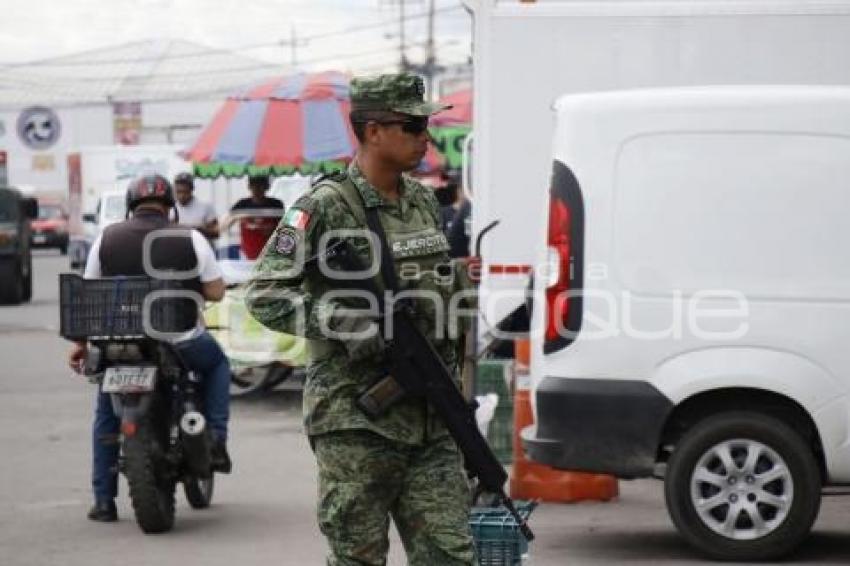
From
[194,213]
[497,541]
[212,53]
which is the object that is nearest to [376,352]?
[497,541]

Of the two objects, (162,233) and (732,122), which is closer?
(732,122)

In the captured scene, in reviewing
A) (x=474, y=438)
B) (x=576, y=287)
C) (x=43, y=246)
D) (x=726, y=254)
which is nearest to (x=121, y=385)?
(x=576, y=287)

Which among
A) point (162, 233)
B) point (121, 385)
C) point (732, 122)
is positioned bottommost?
point (121, 385)

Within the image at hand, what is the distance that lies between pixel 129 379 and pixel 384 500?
4.18m

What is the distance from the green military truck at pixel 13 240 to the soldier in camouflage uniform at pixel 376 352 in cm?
2306

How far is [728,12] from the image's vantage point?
463 inches

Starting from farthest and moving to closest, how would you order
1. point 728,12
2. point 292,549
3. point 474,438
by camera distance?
point 728,12
point 292,549
point 474,438

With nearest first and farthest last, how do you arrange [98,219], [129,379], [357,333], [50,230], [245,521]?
[357,333] → [129,379] → [245,521] → [98,219] → [50,230]

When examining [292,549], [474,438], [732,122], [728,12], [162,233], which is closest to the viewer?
[474,438]

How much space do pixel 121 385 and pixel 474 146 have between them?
3.34 m

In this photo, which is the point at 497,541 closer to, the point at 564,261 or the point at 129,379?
the point at 564,261

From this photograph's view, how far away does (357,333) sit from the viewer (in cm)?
548

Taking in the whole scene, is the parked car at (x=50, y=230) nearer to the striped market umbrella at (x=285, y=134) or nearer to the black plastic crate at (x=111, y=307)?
the striped market umbrella at (x=285, y=134)

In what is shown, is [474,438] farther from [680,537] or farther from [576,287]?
[680,537]
